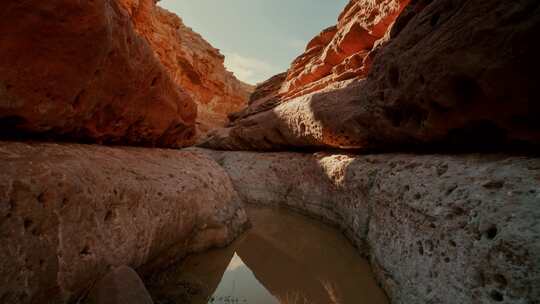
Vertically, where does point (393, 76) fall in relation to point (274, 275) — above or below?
above

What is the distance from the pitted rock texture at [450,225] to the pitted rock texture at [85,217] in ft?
8.64

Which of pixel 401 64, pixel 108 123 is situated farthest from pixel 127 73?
pixel 401 64

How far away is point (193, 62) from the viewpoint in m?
20.2

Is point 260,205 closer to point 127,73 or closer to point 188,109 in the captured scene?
point 188,109

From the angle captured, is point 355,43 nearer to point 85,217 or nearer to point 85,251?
point 85,217

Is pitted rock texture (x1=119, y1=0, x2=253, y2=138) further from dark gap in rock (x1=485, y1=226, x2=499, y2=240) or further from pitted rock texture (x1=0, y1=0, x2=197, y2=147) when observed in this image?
dark gap in rock (x1=485, y1=226, x2=499, y2=240)

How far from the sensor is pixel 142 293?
200 centimetres

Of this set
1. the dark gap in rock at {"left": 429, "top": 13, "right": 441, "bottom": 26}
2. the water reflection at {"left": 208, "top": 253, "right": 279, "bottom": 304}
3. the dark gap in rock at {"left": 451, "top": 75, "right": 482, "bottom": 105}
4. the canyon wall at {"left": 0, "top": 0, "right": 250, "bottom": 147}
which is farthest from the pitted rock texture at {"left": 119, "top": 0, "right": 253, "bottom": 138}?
the dark gap in rock at {"left": 451, "top": 75, "right": 482, "bottom": 105}

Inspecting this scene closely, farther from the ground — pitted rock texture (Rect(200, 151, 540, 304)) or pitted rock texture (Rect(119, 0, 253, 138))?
pitted rock texture (Rect(119, 0, 253, 138))

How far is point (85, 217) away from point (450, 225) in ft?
10.6

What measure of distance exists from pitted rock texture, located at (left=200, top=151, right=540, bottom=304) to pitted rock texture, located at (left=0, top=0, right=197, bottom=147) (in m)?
3.63

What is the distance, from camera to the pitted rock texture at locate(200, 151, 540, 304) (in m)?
Answer: 1.42

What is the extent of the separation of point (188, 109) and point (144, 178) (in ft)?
7.22

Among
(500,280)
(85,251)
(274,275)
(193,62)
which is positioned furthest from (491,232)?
(193,62)
